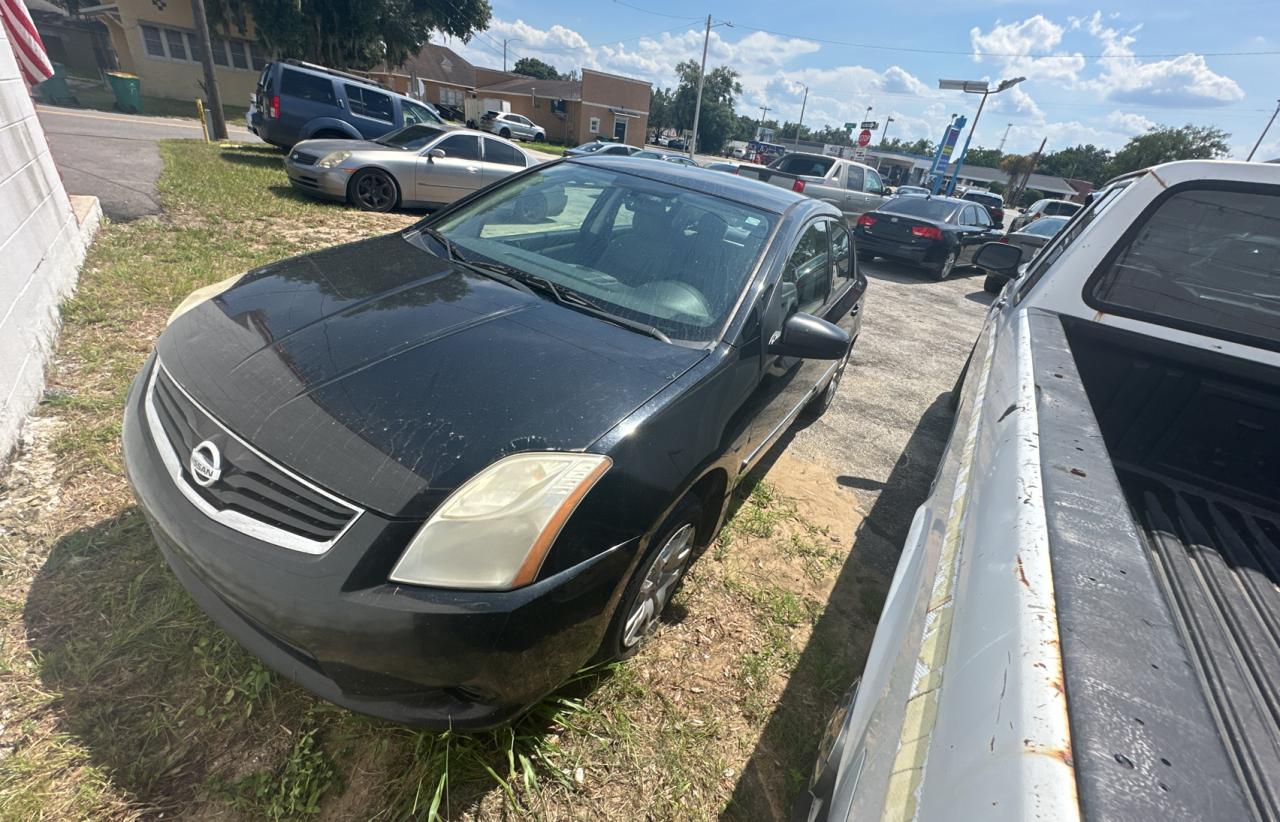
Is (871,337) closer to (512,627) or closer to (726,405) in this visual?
(726,405)

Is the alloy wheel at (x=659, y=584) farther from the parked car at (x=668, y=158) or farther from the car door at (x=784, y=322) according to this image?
the parked car at (x=668, y=158)

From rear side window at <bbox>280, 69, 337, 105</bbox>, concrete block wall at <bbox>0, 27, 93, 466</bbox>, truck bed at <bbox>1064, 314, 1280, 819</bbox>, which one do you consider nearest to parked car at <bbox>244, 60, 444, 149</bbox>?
rear side window at <bbox>280, 69, 337, 105</bbox>

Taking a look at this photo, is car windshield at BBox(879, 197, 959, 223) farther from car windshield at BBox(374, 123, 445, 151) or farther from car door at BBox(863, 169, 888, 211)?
car windshield at BBox(374, 123, 445, 151)

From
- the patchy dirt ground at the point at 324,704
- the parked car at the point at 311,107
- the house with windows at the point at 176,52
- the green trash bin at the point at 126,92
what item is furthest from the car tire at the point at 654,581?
the house with windows at the point at 176,52

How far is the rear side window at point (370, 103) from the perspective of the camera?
483 inches

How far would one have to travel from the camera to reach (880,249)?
10305mm

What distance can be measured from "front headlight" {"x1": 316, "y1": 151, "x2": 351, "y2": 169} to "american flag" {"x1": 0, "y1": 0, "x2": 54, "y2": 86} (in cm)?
332

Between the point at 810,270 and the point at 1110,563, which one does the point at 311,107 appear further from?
the point at 1110,563

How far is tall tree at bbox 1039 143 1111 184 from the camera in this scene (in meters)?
74.6

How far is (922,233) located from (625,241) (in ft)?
29.8

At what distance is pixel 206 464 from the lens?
150cm

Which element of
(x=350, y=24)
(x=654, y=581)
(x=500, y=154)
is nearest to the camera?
(x=654, y=581)

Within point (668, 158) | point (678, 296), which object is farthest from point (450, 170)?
point (668, 158)

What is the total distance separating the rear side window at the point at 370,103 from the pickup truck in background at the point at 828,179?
8.29 meters
